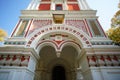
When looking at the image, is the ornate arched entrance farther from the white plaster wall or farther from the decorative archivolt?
the white plaster wall

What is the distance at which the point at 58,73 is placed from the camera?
8984mm

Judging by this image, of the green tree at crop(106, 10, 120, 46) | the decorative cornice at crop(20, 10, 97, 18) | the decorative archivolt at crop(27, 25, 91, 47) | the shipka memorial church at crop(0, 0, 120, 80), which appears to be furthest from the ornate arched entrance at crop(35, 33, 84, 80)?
the green tree at crop(106, 10, 120, 46)

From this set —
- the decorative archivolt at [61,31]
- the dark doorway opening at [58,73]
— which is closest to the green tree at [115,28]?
the decorative archivolt at [61,31]

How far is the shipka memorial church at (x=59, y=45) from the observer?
171 inches

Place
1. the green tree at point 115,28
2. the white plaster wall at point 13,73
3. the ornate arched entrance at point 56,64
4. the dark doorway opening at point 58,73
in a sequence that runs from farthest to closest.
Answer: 1. the dark doorway opening at point 58,73
2. the ornate arched entrance at point 56,64
3. the green tree at point 115,28
4. the white plaster wall at point 13,73

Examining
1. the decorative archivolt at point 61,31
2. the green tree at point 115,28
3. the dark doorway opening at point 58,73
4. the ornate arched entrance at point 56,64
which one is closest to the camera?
the decorative archivolt at point 61,31

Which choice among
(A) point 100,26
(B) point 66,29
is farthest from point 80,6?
(B) point 66,29

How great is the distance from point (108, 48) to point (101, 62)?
3.14ft

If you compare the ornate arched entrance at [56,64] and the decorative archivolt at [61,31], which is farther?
the ornate arched entrance at [56,64]

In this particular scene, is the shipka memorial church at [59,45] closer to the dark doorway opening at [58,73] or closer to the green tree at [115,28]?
the dark doorway opening at [58,73]

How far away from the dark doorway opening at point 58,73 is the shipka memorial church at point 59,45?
67 millimetres

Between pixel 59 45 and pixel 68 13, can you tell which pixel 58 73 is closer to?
pixel 59 45

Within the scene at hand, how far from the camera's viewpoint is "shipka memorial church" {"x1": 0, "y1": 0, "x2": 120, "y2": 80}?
4.34 m

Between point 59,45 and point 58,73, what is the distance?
4.70 m
